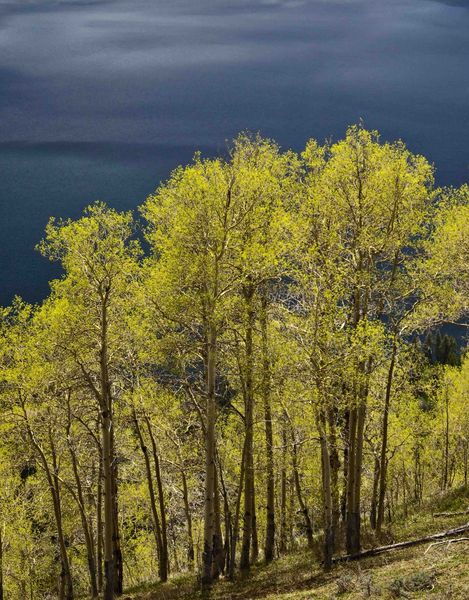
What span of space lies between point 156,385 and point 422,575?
13830 mm

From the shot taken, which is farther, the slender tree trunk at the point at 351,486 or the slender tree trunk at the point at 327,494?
the slender tree trunk at the point at 351,486

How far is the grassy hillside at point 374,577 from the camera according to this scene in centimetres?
1246

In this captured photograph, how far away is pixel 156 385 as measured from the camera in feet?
80.7

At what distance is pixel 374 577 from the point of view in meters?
14.6

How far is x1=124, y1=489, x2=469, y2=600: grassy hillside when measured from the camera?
1246 centimetres

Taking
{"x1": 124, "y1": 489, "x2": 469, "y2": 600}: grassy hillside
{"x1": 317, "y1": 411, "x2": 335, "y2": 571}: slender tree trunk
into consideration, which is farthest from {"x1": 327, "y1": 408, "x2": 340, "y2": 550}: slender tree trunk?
{"x1": 124, "y1": 489, "x2": 469, "y2": 600}: grassy hillside

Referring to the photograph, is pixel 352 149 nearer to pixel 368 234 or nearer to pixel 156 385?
pixel 368 234

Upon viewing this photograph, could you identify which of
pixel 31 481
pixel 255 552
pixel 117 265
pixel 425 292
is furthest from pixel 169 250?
pixel 31 481

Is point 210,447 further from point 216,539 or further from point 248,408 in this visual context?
point 216,539

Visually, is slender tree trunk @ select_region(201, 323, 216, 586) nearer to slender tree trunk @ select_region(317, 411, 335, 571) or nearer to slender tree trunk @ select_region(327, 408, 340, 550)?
slender tree trunk @ select_region(317, 411, 335, 571)

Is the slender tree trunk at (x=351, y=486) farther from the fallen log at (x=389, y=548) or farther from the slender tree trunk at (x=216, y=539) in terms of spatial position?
the slender tree trunk at (x=216, y=539)

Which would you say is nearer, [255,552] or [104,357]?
[104,357]

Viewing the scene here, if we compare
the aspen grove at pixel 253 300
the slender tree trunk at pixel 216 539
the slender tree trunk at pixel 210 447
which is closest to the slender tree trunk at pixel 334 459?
the aspen grove at pixel 253 300

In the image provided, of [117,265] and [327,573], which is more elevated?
[117,265]
